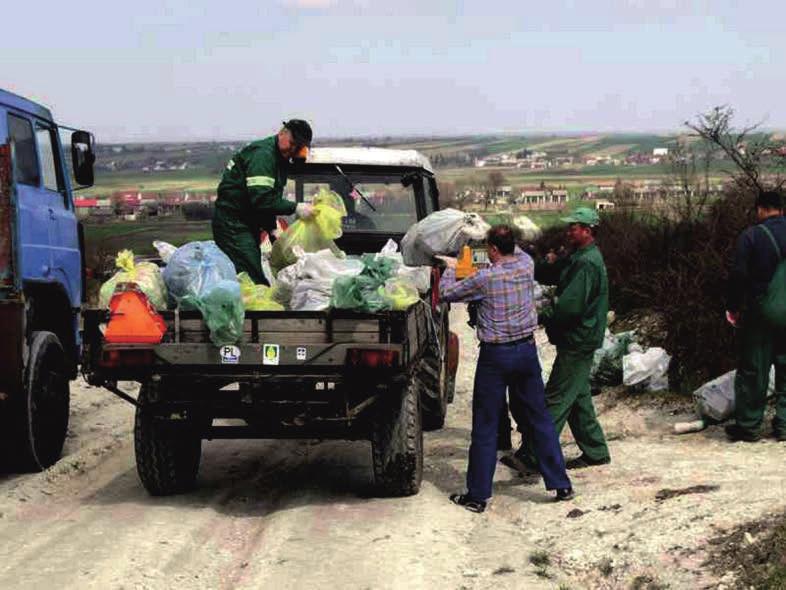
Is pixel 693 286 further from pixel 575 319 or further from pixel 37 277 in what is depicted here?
pixel 37 277

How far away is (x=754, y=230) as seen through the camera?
8164 mm

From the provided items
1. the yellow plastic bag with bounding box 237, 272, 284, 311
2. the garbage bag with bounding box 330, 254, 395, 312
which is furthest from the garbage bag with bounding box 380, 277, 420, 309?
the yellow plastic bag with bounding box 237, 272, 284, 311

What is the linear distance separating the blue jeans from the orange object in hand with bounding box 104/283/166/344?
201cm

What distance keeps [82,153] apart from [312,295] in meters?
3.36

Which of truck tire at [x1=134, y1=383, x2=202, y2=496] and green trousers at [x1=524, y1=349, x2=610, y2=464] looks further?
green trousers at [x1=524, y1=349, x2=610, y2=464]

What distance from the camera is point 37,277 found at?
27.2 feet

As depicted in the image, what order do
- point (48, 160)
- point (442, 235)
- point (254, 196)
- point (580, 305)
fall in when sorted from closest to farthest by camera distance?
point (580, 305), point (254, 196), point (442, 235), point (48, 160)

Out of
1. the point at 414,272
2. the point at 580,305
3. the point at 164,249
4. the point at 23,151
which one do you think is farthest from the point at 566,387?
the point at 23,151

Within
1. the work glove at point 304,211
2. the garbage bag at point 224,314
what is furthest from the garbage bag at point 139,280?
the work glove at point 304,211

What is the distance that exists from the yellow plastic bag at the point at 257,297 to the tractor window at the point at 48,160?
97.9 inches

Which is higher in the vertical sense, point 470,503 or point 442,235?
point 442,235

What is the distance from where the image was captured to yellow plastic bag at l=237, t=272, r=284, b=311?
707 centimetres

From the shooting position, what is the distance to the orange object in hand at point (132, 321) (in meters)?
6.73

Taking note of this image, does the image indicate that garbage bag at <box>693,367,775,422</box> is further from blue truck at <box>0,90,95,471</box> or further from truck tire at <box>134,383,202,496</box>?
blue truck at <box>0,90,95,471</box>
